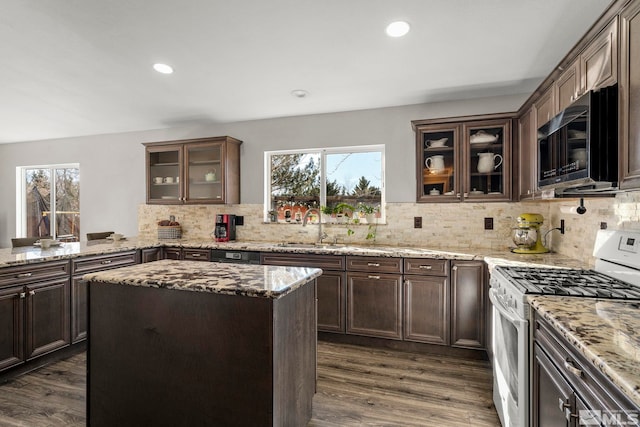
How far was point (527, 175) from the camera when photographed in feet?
9.25

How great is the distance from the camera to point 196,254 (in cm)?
383

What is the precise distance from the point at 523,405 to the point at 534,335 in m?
0.35

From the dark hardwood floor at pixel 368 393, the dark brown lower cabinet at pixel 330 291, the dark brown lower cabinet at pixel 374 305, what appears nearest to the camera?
the dark hardwood floor at pixel 368 393

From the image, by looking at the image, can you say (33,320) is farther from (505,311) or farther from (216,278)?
(505,311)

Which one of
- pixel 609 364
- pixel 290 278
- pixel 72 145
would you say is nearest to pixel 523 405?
pixel 609 364

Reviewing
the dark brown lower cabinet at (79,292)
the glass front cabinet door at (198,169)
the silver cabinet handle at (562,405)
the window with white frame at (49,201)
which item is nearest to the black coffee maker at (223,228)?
the glass front cabinet door at (198,169)

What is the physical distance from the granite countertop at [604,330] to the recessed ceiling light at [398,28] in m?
1.81

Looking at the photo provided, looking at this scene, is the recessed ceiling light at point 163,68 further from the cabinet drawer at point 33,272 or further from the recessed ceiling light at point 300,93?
the cabinet drawer at point 33,272

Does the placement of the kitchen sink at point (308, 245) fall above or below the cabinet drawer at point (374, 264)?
above

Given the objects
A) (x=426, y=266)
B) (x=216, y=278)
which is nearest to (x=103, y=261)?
(x=216, y=278)

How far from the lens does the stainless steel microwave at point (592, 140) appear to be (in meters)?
1.55

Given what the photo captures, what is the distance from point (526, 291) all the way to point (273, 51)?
7.63 ft

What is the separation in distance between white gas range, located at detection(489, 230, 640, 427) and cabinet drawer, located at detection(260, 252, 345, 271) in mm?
1444

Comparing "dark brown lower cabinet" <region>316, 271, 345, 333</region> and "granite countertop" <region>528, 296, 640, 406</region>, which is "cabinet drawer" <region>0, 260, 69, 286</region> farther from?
"granite countertop" <region>528, 296, 640, 406</region>
